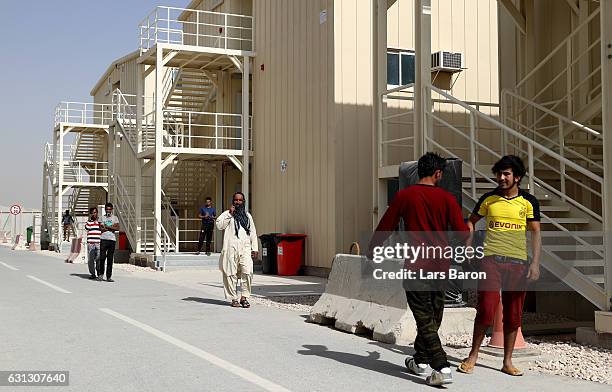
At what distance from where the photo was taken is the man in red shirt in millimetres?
6469

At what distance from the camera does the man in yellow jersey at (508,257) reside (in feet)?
22.5

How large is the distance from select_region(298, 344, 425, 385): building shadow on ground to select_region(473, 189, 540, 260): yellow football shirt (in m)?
1.32

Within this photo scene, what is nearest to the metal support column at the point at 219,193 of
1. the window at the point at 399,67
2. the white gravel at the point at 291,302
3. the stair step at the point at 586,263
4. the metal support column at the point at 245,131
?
the metal support column at the point at 245,131

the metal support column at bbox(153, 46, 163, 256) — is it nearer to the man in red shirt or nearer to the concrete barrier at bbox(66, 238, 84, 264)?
the concrete barrier at bbox(66, 238, 84, 264)

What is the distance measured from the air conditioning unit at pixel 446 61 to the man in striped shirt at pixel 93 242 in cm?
910

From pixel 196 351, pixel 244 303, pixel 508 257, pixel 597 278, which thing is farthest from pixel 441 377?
pixel 244 303

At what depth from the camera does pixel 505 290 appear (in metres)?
6.89

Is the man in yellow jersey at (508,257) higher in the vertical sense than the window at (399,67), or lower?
lower

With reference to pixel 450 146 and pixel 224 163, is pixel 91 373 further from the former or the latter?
pixel 224 163

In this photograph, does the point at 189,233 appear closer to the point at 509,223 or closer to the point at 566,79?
the point at 566,79

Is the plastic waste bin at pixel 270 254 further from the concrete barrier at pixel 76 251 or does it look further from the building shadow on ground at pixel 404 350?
the building shadow on ground at pixel 404 350

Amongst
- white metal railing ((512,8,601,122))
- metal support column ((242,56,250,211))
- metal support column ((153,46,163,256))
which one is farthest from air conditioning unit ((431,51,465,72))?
metal support column ((153,46,163,256))

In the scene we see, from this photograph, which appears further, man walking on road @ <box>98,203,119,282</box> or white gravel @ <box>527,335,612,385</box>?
man walking on road @ <box>98,203,119,282</box>

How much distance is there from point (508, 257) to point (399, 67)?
43.4 ft
